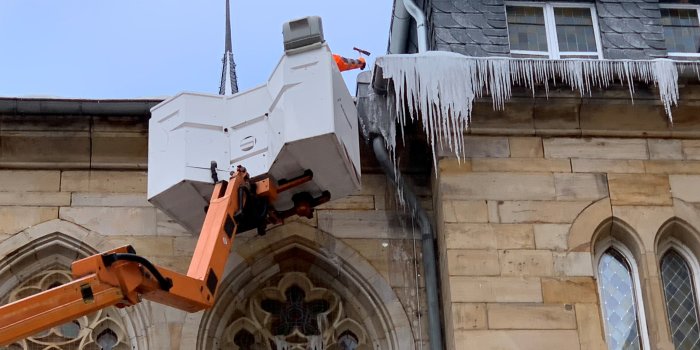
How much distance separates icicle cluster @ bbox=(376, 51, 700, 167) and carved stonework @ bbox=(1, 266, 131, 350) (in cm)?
282

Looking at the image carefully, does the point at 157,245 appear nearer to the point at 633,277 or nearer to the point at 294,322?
the point at 294,322

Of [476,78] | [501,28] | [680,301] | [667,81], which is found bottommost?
[680,301]

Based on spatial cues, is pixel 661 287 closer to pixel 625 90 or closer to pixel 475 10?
pixel 625 90

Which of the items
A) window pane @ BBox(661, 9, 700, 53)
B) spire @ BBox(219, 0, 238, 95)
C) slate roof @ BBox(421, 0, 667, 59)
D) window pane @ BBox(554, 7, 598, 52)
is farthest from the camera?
spire @ BBox(219, 0, 238, 95)

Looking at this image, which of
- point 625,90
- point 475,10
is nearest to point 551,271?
point 625,90

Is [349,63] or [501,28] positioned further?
[349,63]

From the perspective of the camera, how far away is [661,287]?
11664mm

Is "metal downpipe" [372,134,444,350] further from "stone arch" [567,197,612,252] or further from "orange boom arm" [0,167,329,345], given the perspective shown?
"orange boom arm" [0,167,329,345]

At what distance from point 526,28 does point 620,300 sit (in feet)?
9.36

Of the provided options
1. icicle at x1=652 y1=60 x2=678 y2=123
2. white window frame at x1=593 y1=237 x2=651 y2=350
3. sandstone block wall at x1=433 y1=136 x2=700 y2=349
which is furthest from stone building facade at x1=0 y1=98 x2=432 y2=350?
icicle at x1=652 y1=60 x2=678 y2=123

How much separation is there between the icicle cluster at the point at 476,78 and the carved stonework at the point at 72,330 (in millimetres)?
2825

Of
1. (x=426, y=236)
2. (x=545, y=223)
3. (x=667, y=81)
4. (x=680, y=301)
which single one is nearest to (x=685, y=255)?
(x=680, y=301)

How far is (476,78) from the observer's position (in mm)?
12180

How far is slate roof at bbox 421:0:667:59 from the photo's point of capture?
42.4 ft
